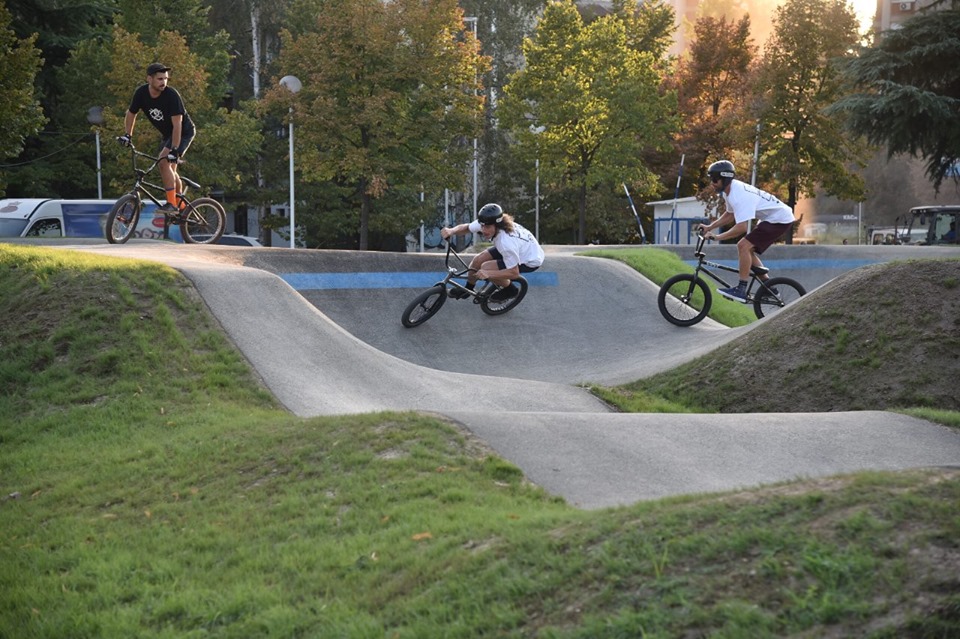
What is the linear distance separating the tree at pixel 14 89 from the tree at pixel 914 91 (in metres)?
19.5

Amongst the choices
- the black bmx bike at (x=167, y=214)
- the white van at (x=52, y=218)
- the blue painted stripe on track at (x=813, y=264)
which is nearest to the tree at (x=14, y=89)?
the white van at (x=52, y=218)

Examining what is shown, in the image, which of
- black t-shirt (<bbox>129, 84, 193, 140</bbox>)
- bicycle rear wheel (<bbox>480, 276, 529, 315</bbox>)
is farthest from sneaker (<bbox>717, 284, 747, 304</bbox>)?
black t-shirt (<bbox>129, 84, 193, 140</bbox>)

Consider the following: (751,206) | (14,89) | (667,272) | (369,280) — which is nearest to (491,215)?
(369,280)

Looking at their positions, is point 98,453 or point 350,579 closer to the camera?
point 350,579

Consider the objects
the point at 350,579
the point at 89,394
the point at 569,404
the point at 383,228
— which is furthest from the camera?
the point at 383,228

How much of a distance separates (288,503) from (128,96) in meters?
32.2

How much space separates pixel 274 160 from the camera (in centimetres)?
4219

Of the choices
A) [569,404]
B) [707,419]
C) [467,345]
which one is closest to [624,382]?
[569,404]

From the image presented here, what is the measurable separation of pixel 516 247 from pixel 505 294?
98cm

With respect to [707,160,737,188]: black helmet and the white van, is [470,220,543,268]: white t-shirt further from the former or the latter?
the white van

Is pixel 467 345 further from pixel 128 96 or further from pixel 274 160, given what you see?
pixel 274 160

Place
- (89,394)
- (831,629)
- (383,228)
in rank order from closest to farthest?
(831,629), (89,394), (383,228)

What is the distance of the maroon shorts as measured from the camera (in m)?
13.9

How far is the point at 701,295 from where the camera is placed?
14828 millimetres
